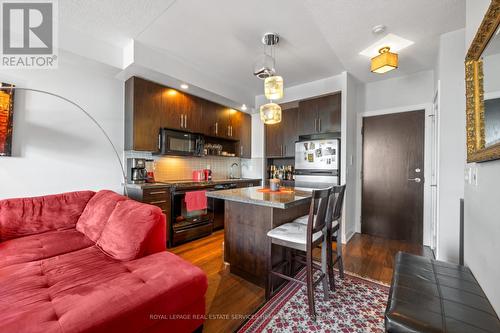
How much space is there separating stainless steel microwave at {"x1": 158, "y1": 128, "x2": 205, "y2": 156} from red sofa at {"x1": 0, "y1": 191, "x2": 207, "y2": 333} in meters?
1.32

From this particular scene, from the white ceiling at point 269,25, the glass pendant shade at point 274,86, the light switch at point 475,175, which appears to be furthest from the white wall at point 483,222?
the glass pendant shade at point 274,86

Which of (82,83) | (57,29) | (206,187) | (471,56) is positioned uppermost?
(57,29)

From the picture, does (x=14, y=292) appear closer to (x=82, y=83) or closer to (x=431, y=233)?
(x=82, y=83)

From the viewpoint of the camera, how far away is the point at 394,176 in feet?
11.3

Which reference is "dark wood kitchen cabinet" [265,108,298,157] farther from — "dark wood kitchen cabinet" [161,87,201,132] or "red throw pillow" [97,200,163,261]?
"red throw pillow" [97,200,163,261]

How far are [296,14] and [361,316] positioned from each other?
276cm

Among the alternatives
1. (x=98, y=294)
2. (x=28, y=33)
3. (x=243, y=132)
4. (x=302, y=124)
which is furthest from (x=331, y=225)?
(x=28, y=33)

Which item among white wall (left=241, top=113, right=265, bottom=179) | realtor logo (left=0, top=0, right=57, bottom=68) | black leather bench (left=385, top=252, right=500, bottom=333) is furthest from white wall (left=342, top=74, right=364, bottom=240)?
realtor logo (left=0, top=0, right=57, bottom=68)

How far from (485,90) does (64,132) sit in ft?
12.9

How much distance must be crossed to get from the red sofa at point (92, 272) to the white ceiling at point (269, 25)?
6.20 ft

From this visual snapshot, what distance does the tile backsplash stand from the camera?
354 centimetres

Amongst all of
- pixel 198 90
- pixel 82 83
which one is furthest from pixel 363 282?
pixel 82 83

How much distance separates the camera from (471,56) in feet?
4.32

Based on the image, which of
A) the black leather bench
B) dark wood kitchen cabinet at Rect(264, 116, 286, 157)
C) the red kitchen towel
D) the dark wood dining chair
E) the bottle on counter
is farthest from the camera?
dark wood kitchen cabinet at Rect(264, 116, 286, 157)
